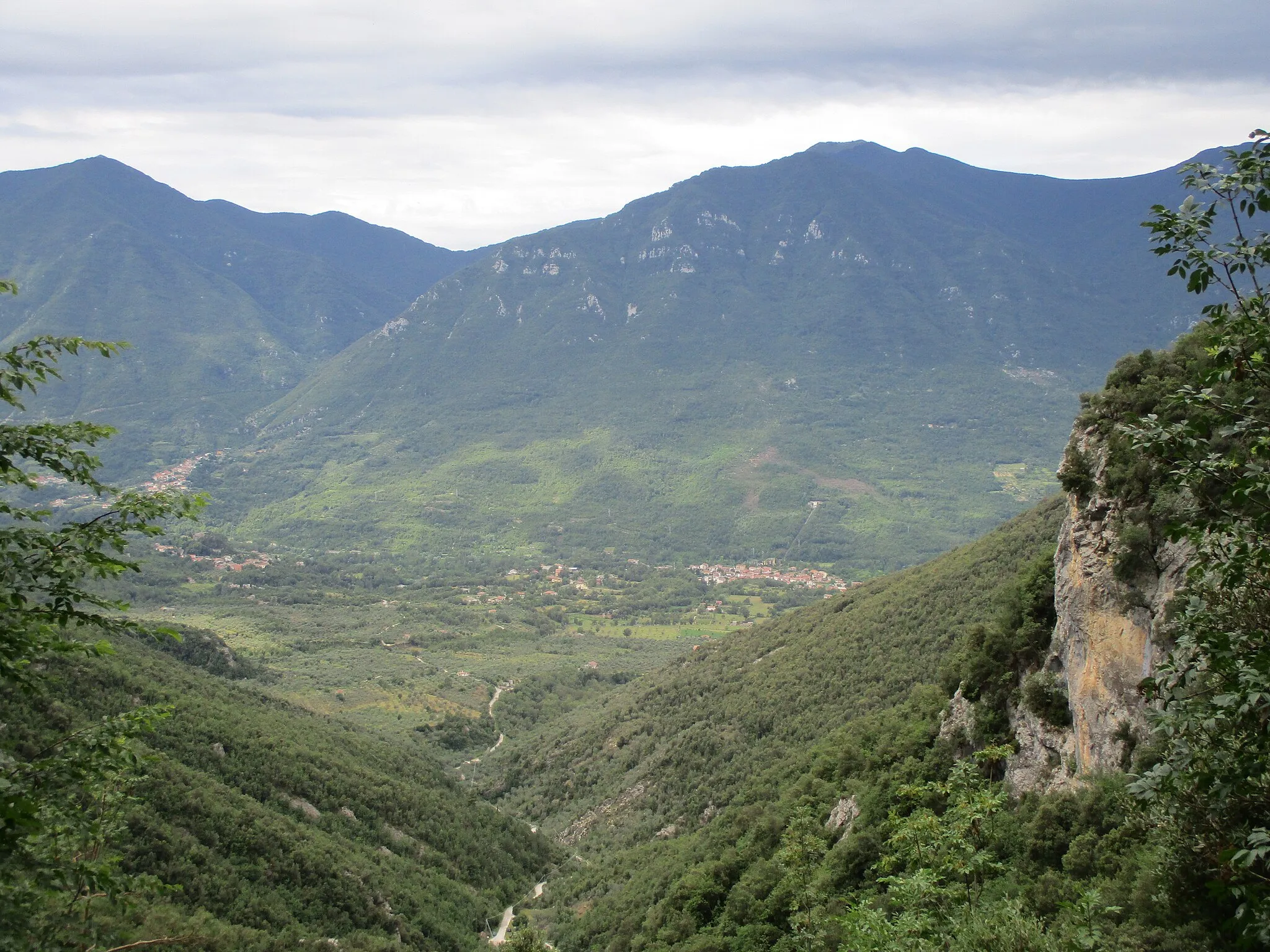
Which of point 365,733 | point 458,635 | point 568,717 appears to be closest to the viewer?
point 365,733

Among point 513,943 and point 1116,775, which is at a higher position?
point 1116,775

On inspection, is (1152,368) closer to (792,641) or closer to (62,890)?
(62,890)

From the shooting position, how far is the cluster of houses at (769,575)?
165 m

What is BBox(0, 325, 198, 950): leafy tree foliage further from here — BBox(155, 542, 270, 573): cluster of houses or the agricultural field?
BBox(155, 542, 270, 573): cluster of houses

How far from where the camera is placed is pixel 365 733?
73.9m

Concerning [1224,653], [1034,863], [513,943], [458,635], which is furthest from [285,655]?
[1224,653]

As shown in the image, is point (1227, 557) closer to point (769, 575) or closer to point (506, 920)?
point (506, 920)

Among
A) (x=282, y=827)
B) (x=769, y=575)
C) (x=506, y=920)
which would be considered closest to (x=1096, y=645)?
(x=282, y=827)

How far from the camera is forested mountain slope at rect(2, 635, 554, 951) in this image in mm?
32156

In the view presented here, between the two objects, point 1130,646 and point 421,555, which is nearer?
point 1130,646

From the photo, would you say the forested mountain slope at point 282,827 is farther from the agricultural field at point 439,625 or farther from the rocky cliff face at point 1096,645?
the rocky cliff face at point 1096,645

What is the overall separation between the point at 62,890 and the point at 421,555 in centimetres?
18354

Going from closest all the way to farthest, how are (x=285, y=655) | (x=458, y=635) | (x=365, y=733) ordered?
(x=365, y=733) → (x=285, y=655) → (x=458, y=635)

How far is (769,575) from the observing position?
174500 millimetres
